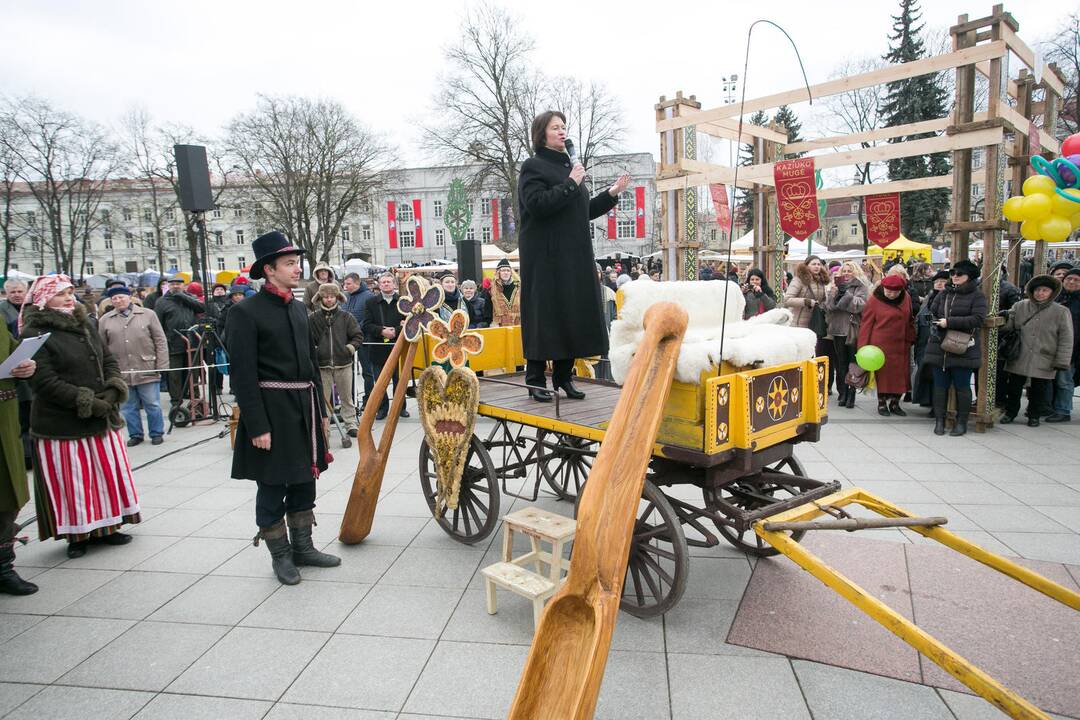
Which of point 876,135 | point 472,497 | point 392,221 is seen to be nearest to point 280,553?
point 472,497

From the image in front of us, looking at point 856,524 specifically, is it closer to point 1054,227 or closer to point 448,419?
point 448,419

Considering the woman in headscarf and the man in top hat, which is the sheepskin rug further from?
the woman in headscarf

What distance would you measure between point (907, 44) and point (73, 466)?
1338 inches

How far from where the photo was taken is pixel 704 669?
2732mm

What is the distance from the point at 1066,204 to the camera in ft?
15.3

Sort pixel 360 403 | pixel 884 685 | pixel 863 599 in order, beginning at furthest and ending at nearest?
pixel 360 403 → pixel 884 685 → pixel 863 599

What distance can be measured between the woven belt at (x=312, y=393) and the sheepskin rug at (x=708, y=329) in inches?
71.2

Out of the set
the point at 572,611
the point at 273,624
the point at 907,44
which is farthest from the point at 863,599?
the point at 907,44

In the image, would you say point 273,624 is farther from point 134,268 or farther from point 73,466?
point 134,268

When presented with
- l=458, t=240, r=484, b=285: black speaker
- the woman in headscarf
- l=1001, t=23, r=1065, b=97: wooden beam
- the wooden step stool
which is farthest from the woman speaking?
l=458, t=240, r=484, b=285: black speaker

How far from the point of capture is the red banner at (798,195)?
739 cm

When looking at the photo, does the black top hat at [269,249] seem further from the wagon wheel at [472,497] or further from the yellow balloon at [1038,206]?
the yellow balloon at [1038,206]

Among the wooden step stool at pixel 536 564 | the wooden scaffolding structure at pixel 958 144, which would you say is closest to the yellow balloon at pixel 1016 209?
the wooden scaffolding structure at pixel 958 144

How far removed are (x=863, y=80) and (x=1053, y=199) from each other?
9.13 ft
